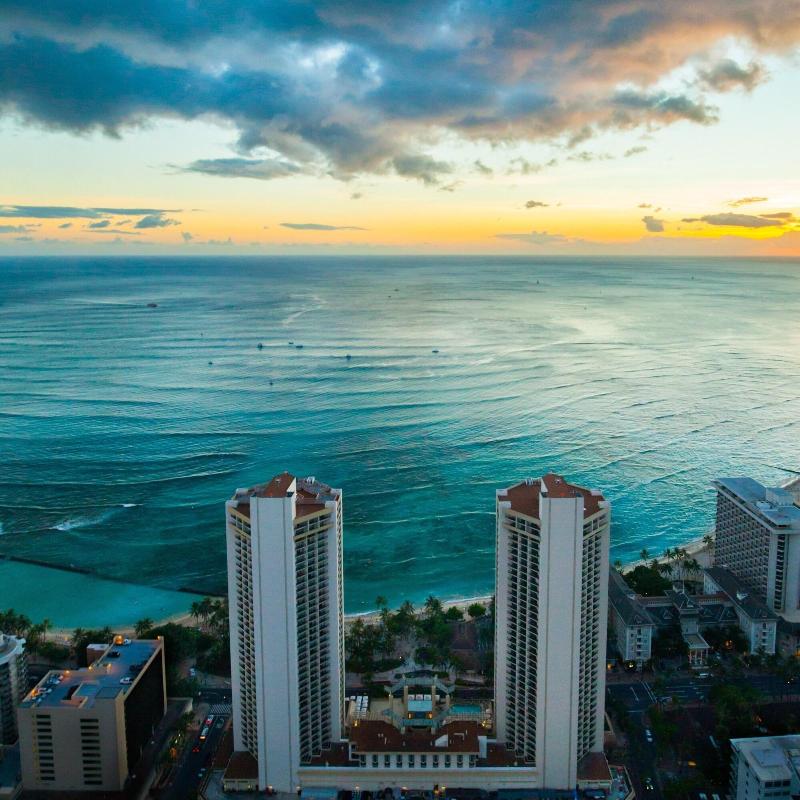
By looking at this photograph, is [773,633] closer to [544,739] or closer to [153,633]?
[544,739]

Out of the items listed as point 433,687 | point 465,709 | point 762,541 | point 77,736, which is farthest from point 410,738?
point 762,541

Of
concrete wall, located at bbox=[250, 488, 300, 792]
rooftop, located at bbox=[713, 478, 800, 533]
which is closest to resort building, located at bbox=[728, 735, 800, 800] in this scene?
rooftop, located at bbox=[713, 478, 800, 533]

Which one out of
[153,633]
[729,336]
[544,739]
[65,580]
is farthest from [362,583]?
[729,336]

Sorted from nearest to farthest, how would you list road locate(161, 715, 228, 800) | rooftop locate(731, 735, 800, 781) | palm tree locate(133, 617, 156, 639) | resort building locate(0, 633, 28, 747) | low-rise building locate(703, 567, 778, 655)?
1. rooftop locate(731, 735, 800, 781)
2. road locate(161, 715, 228, 800)
3. resort building locate(0, 633, 28, 747)
4. palm tree locate(133, 617, 156, 639)
5. low-rise building locate(703, 567, 778, 655)

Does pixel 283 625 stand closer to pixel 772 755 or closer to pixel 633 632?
pixel 772 755

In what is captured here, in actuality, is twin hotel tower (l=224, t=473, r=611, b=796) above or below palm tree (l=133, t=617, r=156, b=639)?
above

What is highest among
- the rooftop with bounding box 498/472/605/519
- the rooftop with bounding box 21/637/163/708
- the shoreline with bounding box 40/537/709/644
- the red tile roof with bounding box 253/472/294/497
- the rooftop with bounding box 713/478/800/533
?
the red tile roof with bounding box 253/472/294/497

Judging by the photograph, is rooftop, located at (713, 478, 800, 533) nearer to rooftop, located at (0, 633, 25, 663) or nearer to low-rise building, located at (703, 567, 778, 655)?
low-rise building, located at (703, 567, 778, 655)
